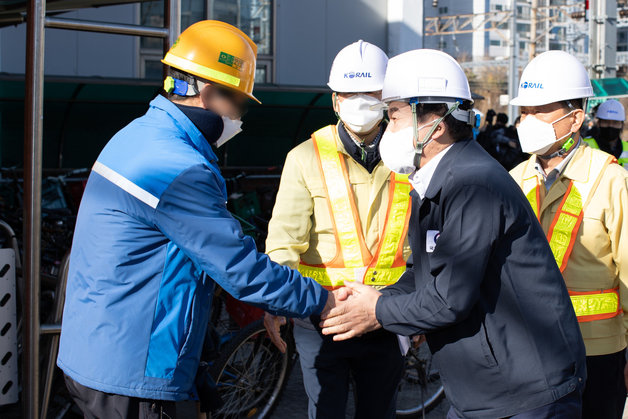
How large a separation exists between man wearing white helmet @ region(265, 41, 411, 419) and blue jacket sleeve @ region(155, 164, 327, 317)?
0.67 m

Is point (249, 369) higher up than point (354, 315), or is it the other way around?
point (354, 315)

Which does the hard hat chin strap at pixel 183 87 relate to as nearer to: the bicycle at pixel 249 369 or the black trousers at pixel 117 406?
the black trousers at pixel 117 406

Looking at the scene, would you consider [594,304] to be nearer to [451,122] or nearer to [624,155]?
[451,122]

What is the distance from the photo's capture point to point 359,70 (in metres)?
3.48

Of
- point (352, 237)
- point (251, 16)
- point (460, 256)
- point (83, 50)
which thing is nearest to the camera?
point (460, 256)

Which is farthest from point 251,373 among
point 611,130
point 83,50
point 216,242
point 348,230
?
point 83,50

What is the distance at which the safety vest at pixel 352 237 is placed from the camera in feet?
11.0

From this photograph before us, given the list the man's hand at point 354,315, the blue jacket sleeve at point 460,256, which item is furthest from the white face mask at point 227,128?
the blue jacket sleeve at point 460,256

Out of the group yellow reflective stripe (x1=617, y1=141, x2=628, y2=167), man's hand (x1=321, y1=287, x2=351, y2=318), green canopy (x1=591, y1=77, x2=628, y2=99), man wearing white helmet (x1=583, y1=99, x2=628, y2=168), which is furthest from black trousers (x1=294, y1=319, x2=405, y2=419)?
green canopy (x1=591, y1=77, x2=628, y2=99)

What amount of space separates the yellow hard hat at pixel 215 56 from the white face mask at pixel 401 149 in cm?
54

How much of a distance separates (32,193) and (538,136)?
7.41ft

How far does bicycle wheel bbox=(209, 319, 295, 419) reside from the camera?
451 centimetres

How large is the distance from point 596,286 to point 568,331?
0.84 metres

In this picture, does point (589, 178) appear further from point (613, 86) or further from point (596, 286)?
point (613, 86)
